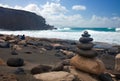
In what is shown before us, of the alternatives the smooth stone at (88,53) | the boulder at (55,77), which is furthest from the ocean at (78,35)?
the boulder at (55,77)

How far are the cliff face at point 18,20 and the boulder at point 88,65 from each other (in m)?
57.4

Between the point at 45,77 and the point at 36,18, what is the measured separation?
7472 cm

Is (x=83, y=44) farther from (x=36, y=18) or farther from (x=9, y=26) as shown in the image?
(x=36, y=18)

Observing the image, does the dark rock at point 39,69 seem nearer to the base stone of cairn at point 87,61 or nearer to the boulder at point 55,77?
the boulder at point 55,77

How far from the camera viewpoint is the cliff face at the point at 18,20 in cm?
6481

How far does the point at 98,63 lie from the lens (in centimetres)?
744

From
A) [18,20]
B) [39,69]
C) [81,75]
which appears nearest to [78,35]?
[81,75]

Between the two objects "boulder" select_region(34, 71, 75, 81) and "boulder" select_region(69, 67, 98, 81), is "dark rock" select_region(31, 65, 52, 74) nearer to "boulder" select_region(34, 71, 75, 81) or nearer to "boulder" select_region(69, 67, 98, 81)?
"boulder" select_region(34, 71, 75, 81)

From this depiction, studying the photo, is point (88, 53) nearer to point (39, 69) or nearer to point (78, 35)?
point (39, 69)

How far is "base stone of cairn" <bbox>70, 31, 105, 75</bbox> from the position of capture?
7.33 metres

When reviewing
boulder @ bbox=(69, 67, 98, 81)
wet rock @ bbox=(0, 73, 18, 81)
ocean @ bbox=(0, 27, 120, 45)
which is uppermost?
wet rock @ bbox=(0, 73, 18, 81)

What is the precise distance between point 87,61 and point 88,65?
0.72 feet

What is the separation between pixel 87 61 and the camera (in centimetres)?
757

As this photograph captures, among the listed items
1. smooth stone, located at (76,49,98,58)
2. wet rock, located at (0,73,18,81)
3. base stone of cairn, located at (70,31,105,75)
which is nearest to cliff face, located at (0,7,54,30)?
base stone of cairn, located at (70,31,105,75)
